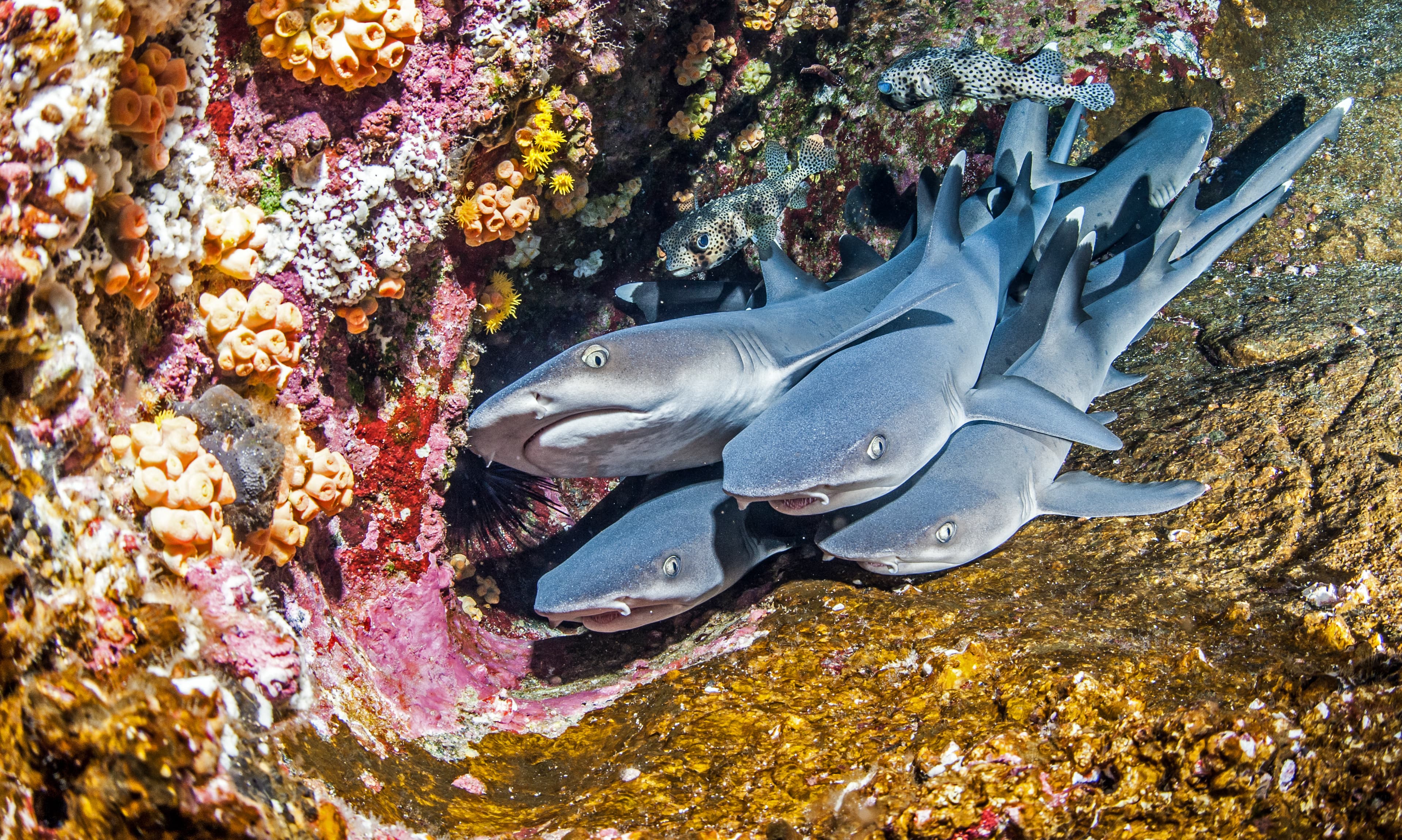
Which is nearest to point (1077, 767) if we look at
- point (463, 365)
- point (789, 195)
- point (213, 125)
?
point (463, 365)

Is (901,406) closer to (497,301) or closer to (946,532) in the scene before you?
(946,532)

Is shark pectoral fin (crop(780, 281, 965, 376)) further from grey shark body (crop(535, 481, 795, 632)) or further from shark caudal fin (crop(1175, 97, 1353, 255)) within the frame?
shark caudal fin (crop(1175, 97, 1353, 255))

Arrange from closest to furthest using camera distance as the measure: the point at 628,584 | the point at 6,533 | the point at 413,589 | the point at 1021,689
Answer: the point at 6,533, the point at 1021,689, the point at 628,584, the point at 413,589

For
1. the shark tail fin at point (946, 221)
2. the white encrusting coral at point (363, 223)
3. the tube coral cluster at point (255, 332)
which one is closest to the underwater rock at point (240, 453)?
the tube coral cluster at point (255, 332)

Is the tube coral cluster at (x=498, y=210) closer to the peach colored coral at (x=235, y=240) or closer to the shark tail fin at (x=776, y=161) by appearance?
the peach colored coral at (x=235, y=240)

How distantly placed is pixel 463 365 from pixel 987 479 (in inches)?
101

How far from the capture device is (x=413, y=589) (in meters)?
3.29

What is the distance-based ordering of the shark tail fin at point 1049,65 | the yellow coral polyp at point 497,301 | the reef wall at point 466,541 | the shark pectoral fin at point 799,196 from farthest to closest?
the shark pectoral fin at point 799,196 → the shark tail fin at point 1049,65 → the yellow coral polyp at point 497,301 → the reef wall at point 466,541

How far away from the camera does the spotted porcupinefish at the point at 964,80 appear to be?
463 centimetres

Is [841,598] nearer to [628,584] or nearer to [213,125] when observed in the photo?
[628,584]

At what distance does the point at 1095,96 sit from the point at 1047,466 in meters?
3.20

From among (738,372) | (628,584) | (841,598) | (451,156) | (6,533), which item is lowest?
(841,598)

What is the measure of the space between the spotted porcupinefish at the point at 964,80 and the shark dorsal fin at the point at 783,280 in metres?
1.34

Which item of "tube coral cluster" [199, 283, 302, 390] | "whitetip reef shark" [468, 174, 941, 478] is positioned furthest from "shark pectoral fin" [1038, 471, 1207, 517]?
"tube coral cluster" [199, 283, 302, 390]
